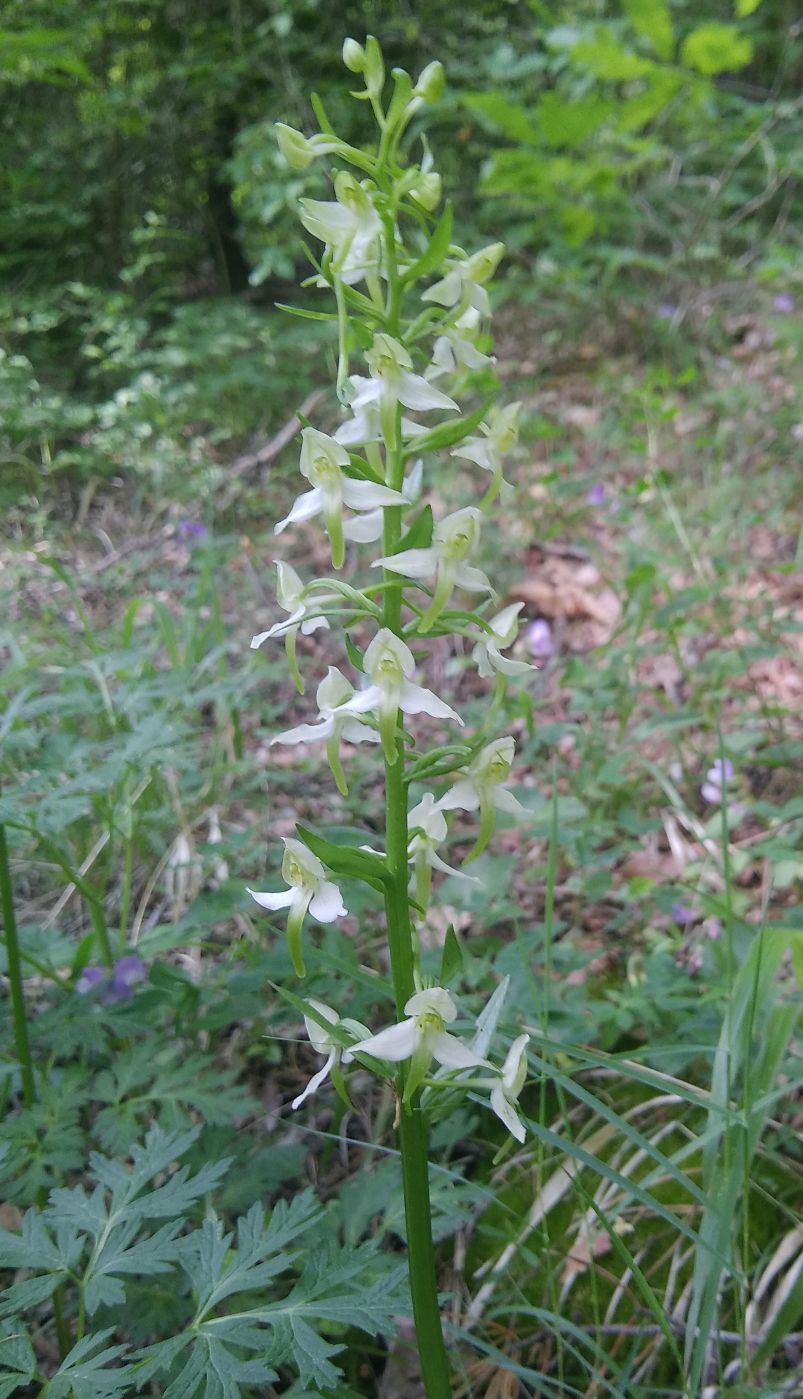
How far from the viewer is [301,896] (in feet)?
3.11

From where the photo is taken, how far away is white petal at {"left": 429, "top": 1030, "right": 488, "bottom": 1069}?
0.84m

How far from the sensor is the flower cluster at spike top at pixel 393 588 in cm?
88

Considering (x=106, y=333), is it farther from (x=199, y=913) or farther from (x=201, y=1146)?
(x=201, y=1146)

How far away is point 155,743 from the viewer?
1.39 m

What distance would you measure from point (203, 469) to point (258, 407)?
92cm

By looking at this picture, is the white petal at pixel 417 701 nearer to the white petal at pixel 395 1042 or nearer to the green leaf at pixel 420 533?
the green leaf at pixel 420 533

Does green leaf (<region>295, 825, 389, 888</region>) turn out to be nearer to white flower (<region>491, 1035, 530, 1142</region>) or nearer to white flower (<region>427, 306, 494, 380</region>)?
white flower (<region>491, 1035, 530, 1142</region>)

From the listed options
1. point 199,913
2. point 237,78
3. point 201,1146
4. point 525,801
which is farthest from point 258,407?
point 201,1146

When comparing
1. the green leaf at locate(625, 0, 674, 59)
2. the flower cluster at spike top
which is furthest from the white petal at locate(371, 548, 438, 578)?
the green leaf at locate(625, 0, 674, 59)

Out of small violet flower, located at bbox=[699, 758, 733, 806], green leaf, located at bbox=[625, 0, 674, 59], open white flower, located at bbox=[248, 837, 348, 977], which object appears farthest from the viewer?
green leaf, located at bbox=[625, 0, 674, 59]

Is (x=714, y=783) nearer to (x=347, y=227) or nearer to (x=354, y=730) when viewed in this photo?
(x=354, y=730)

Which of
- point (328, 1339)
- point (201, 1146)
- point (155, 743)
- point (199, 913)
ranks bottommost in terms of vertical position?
point (328, 1339)

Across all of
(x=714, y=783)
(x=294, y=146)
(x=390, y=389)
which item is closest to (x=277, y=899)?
(x=390, y=389)

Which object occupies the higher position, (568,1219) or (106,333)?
(106,333)
